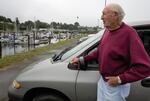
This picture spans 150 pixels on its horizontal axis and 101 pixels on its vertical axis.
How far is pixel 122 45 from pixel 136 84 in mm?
752

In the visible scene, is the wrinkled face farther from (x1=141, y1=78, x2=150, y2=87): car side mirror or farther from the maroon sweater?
(x1=141, y1=78, x2=150, y2=87): car side mirror

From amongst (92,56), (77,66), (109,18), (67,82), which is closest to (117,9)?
(109,18)

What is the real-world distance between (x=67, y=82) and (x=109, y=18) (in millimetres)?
1230

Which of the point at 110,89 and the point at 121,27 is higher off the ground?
the point at 121,27

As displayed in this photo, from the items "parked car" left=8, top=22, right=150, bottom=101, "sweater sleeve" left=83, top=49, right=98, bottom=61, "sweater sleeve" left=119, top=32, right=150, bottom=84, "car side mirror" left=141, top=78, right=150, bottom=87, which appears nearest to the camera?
"sweater sleeve" left=119, top=32, right=150, bottom=84

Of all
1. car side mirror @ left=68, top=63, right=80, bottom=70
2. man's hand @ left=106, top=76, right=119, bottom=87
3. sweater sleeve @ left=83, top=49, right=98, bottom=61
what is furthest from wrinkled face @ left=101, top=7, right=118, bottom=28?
car side mirror @ left=68, top=63, right=80, bottom=70

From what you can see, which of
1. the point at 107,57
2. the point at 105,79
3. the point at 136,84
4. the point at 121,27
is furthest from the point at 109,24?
the point at 136,84

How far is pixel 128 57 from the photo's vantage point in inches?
126

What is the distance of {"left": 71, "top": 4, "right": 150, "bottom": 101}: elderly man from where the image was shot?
3081mm

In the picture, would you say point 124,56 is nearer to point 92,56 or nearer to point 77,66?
point 92,56

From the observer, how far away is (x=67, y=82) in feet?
13.3

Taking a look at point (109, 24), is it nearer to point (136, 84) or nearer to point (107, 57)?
point (107, 57)

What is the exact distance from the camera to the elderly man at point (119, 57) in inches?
121

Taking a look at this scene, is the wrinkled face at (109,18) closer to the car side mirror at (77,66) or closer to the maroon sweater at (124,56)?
the maroon sweater at (124,56)
